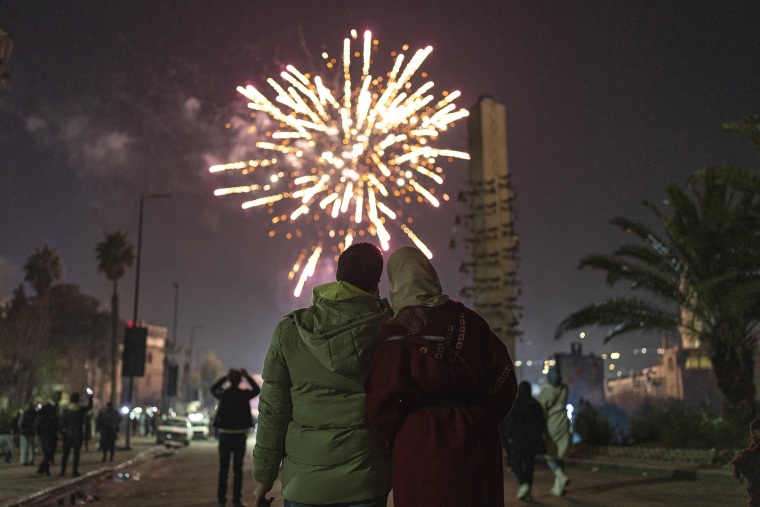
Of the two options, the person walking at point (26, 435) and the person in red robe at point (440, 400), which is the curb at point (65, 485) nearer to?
the person walking at point (26, 435)

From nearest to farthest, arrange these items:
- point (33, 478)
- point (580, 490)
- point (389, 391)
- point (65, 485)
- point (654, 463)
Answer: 1. point (389, 391)
2. point (580, 490)
3. point (65, 485)
4. point (33, 478)
5. point (654, 463)

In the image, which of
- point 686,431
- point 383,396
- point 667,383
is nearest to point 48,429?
point 686,431

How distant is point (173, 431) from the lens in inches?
1449

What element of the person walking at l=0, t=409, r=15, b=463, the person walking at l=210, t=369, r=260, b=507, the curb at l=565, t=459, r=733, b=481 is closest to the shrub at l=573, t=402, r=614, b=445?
the curb at l=565, t=459, r=733, b=481

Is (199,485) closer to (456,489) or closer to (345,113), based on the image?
(345,113)

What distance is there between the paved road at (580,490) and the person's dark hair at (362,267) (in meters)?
8.03

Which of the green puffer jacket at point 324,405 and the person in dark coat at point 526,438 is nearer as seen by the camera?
the green puffer jacket at point 324,405

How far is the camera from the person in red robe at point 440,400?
3.01m

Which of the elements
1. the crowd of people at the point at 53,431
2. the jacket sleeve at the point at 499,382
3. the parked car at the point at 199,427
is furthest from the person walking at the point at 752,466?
the parked car at the point at 199,427

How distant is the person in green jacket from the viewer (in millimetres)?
3426

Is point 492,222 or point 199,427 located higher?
point 492,222

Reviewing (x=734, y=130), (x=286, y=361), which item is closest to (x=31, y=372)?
(x=734, y=130)

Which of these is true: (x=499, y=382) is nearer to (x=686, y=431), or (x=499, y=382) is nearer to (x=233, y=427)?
(x=233, y=427)

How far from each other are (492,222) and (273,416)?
23.6m
